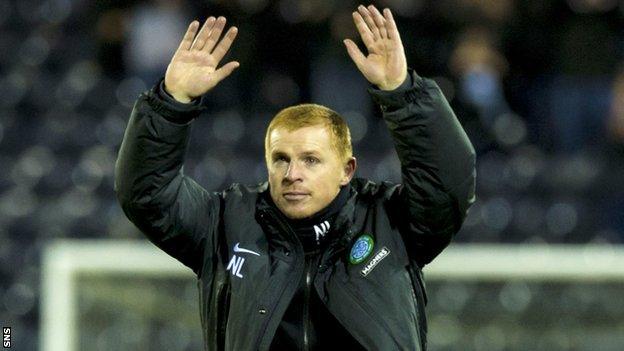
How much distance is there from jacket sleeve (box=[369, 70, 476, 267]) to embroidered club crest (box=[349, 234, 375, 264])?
116mm

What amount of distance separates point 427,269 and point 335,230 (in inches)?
104

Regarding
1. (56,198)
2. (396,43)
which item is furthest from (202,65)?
(56,198)

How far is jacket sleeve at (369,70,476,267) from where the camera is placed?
3369 millimetres

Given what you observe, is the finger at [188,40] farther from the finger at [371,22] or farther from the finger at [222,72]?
the finger at [371,22]

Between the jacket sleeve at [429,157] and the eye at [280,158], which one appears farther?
the eye at [280,158]

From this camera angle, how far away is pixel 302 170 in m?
3.51

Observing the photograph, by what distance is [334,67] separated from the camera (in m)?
8.41

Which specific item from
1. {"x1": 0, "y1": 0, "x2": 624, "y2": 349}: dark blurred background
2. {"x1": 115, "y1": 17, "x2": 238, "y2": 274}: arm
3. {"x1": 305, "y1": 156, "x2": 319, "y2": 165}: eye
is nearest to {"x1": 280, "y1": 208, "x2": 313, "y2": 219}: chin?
{"x1": 305, "y1": 156, "x2": 319, "y2": 165}: eye

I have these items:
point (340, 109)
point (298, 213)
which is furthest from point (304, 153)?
point (340, 109)

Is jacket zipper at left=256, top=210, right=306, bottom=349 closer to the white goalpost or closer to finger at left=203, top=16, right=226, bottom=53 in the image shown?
finger at left=203, top=16, right=226, bottom=53

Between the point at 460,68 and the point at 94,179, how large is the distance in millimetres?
2380

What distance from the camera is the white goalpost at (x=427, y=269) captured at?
6.00m

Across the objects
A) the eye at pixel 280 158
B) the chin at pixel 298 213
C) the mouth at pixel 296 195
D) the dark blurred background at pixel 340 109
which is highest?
the eye at pixel 280 158

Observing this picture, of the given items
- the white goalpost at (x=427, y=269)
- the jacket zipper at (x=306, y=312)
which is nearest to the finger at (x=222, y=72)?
the jacket zipper at (x=306, y=312)
